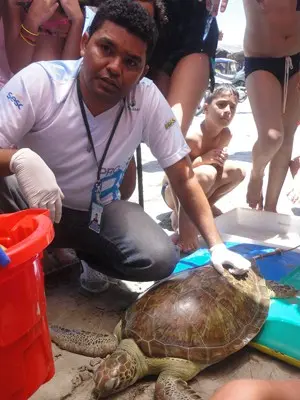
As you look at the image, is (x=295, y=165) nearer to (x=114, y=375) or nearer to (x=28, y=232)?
(x=114, y=375)

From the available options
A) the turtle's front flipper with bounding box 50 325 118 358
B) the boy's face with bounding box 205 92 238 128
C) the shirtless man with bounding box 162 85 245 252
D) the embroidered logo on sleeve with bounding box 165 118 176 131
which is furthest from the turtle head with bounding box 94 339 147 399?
the boy's face with bounding box 205 92 238 128

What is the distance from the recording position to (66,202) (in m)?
1.99

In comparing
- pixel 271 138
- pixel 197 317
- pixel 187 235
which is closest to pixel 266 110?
pixel 271 138

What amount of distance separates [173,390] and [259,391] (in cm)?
60

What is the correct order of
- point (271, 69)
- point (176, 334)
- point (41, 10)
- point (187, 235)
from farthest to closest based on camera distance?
point (271, 69) < point (187, 235) < point (41, 10) < point (176, 334)

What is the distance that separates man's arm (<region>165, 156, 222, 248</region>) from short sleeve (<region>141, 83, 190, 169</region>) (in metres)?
0.04

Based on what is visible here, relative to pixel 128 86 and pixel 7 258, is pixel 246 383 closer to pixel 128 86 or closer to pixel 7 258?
pixel 7 258

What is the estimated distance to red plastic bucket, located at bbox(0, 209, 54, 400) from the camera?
964 millimetres

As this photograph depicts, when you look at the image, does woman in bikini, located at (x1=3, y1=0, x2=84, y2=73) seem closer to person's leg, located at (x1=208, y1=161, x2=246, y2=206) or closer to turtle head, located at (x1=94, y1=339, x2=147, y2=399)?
person's leg, located at (x1=208, y1=161, x2=246, y2=206)

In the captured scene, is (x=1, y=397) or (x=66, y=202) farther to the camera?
(x=66, y=202)

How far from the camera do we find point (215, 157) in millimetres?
3082

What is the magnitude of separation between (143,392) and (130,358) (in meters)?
0.14

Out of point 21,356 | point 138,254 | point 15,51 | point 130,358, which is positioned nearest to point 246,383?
point 21,356

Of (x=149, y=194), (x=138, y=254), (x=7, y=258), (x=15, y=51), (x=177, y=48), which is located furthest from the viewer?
(x=149, y=194)
